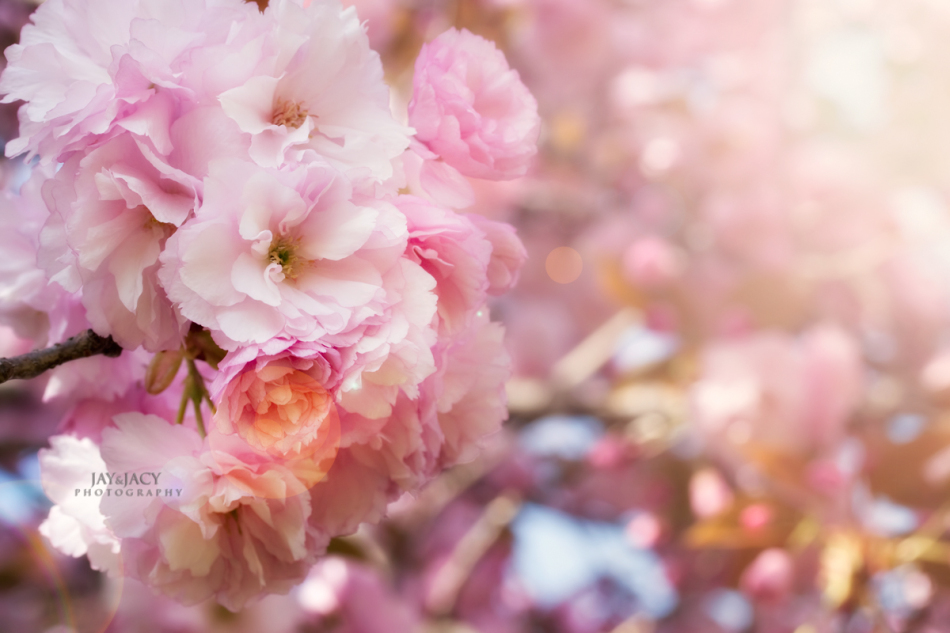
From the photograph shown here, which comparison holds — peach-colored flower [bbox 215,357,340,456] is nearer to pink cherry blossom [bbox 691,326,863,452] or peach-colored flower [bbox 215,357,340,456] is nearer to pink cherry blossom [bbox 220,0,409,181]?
pink cherry blossom [bbox 220,0,409,181]

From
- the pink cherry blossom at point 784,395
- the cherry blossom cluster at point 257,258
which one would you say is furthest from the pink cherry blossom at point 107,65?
the pink cherry blossom at point 784,395

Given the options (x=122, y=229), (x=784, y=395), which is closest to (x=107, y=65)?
(x=122, y=229)

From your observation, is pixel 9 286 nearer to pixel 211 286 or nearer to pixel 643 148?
pixel 211 286

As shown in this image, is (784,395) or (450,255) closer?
(450,255)

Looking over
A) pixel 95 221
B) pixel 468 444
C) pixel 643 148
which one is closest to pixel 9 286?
pixel 95 221

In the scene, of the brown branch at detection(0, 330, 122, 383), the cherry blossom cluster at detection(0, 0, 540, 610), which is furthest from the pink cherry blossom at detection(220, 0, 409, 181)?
the brown branch at detection(0, 330, 122, 383)

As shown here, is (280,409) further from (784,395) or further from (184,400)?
(784,395)

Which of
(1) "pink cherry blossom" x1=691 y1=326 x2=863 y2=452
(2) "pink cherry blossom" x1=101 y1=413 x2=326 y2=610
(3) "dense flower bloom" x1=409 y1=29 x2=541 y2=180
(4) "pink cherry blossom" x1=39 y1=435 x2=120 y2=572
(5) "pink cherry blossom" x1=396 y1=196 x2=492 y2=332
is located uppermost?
(3) "dense flower bloom" x1=409 y1=29 x2=541 y2=180

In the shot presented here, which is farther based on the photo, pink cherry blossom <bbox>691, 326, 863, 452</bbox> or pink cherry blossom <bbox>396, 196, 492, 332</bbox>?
pink cherry blossom <bbox>691, 326, 863, 452</bbox>

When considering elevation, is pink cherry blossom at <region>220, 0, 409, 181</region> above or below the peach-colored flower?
above
